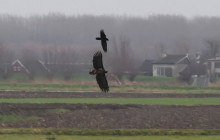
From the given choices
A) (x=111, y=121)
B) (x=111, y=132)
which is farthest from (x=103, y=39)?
(x=111, y=121)

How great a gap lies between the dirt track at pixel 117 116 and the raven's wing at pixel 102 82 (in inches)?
1214

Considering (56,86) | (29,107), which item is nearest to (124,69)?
(29,107)

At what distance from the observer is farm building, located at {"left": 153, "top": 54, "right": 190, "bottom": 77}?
94625 mm

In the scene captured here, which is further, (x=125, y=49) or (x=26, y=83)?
(x=26, y=83)

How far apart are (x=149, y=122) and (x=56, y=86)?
134 feet

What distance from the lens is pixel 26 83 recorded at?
83.4m

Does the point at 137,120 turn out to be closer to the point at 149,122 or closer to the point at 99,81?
the point at 149,122

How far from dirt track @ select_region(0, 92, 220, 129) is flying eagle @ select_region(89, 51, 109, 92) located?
30840 mm

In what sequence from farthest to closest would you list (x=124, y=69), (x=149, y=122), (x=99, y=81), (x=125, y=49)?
(x=149, y=122) < (x=124, y=69) < (x=125, y=49) < (x=99, y=81)

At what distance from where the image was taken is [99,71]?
7.24m

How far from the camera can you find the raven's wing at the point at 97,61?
23.6ft

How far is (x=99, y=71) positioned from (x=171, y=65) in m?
101
